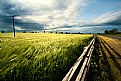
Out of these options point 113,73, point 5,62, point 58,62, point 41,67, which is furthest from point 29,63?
point 113,73

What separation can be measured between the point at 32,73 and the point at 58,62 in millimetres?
1518

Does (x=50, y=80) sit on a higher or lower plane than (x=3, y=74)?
lower

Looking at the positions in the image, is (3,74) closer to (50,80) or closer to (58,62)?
(50,80)

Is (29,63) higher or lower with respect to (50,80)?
higher

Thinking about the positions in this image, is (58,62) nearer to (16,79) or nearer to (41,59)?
(41,59)

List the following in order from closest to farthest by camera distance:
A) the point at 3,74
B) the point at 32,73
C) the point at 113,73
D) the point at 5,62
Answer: the point at 3,74
the point at 32,73
the point at 5,62
the point at 113,73

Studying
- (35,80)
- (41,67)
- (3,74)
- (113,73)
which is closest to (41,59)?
(41,67)

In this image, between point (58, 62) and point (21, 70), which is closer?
point (21, 70)

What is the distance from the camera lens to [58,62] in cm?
479

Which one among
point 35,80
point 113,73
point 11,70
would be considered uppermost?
point 11,70

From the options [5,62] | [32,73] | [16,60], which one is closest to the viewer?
[32,73]

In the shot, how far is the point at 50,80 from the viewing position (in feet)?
11.7

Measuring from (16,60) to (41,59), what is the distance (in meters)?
0.67

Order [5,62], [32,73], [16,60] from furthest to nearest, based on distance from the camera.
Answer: [16,60]
[5,62]
[32,73]
